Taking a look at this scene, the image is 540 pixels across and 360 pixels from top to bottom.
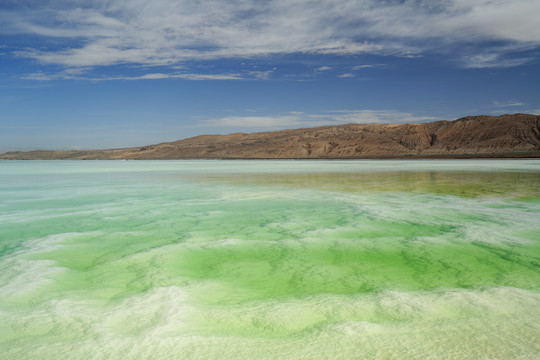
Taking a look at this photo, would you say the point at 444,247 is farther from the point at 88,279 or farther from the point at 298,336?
the point at 88,279

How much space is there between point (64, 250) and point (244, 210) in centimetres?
388

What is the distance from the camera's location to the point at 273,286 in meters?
3.83

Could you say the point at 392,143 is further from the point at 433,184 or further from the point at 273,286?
the point at 273,286

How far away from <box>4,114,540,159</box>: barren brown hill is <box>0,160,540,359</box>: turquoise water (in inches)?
3029

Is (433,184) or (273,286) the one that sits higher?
(273,286)

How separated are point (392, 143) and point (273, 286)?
356 ft

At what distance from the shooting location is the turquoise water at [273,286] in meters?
2.61

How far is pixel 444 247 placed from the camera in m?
5.27

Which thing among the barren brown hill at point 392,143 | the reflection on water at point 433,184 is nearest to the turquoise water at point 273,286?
the reflection on water at point 433,184

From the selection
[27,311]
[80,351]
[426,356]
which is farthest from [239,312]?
[27,311]

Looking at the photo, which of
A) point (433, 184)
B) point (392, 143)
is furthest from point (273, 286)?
point (392, 143)

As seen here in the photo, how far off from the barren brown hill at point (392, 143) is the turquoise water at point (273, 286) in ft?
252

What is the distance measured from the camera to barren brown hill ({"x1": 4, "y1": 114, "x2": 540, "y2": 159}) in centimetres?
9088

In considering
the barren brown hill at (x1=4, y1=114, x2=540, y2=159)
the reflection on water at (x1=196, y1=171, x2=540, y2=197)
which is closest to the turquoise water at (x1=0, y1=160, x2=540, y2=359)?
the reflection on water at (x1=196, y1=171, x2=540, y2=197)
